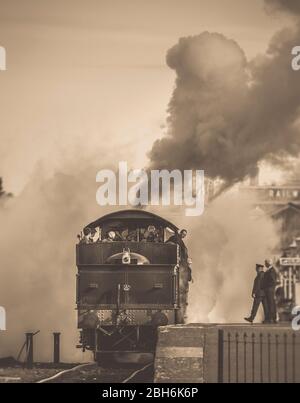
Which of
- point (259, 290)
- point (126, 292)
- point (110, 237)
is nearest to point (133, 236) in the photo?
point (110, 237)

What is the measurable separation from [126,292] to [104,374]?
2.48m

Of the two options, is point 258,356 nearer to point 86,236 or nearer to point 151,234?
point 151,234

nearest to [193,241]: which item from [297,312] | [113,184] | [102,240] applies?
[113,184]

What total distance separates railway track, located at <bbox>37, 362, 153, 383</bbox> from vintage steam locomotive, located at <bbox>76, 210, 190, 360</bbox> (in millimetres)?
499

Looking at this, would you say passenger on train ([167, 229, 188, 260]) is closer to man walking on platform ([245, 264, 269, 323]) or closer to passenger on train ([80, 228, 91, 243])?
passenger on train ([80, 228, 91, 243])

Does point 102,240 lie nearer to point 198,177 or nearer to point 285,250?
point 198,177

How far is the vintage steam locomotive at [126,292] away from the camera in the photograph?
35.0 meters

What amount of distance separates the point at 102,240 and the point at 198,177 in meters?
10.9

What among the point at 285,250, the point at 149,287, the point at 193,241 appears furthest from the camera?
the point at 285,250

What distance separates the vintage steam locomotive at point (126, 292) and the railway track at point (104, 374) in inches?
19.6

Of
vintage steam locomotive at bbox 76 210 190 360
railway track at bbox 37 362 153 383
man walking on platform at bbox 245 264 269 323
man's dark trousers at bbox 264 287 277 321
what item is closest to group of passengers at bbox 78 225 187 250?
vintage steam locomotive at bbox 76 210 190 360

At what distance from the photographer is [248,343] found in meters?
28.7

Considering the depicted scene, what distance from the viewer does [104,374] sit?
1325 inches

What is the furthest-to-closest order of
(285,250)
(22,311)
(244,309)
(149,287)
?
(285,250)
(244,309)
(22,311)
(149,287)
